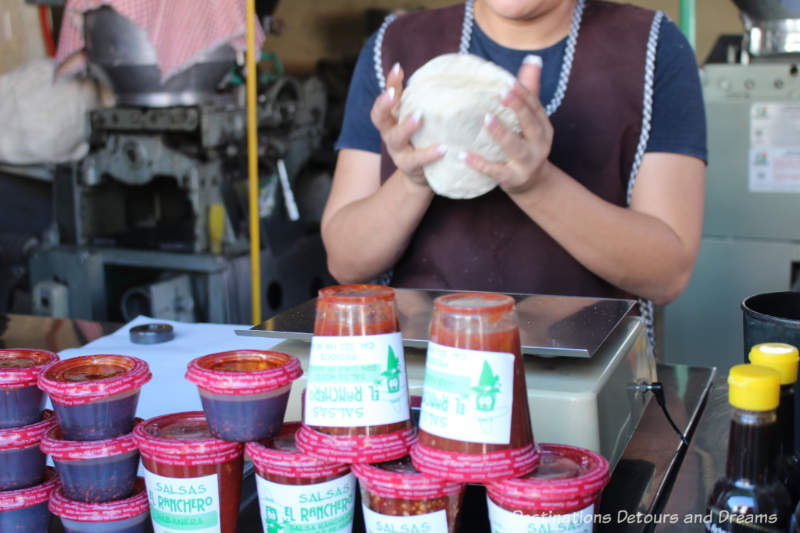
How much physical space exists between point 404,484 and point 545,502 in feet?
0.36

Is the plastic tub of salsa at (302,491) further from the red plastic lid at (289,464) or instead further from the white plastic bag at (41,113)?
the white plastic bag at (41,113)

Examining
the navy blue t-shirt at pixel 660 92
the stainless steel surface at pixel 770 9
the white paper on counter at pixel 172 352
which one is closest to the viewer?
the white paper on counter at pixel 172 352

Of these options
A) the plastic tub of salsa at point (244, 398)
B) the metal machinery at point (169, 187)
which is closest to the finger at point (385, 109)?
the plastic tub of salsa at point (244, 398)

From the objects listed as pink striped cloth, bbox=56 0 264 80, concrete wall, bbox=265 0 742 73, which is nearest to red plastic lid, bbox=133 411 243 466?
pink striped cloth, bbox=56 0 264 80

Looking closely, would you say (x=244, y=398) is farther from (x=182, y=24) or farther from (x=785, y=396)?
(x=182, y=24)

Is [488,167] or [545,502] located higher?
[488,167]

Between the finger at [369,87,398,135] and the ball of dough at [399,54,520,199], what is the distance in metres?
0.03

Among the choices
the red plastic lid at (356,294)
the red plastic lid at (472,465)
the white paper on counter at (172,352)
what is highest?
the red plastic lid at (356,294)

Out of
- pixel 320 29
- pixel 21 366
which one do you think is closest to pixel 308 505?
pixel 21 366

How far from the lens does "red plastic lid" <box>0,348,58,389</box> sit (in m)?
0.79

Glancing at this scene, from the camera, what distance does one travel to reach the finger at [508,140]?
2.89ft

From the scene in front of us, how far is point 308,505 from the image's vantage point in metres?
0.70

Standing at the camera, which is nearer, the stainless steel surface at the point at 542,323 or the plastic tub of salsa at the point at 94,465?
the plastic tub of salsa at the point at 94,465

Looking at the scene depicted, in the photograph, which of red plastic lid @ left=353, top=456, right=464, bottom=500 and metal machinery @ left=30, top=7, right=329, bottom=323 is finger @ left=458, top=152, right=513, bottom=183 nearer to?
red plastic lid @ left=353, top=456, right=464, bottom=500
